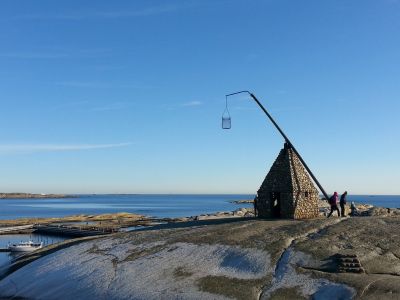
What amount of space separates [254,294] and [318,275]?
128 inches

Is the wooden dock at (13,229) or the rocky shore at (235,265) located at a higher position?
the rocky shore at (235,265)

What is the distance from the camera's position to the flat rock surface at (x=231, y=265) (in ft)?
74.4

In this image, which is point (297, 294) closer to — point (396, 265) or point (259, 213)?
point (396, 265)

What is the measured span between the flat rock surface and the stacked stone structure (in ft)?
8.05

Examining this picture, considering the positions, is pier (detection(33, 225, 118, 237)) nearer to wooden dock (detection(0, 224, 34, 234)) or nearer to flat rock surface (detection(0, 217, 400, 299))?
wooden dock (detection(0, 224, 34, 234))

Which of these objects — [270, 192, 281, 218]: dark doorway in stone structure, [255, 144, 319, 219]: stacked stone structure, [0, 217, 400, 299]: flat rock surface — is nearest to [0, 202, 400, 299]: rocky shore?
[0, 217, 400, 299]: flat rock surface

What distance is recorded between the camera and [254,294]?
22531 mm

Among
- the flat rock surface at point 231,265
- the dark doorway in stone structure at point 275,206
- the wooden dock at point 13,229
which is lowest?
the wooden dock at point 13,229

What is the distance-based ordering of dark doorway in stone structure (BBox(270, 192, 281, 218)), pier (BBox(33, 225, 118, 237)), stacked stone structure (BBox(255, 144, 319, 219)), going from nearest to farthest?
stacked stone structure (BBox(255, 144, 319, 219))
dark doorway in stone structure (BBox(270, 192, 281, 218))
pier (BBox(33, 225, 118, 237))

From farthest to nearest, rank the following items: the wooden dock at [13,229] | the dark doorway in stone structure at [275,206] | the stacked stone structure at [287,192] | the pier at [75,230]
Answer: the wooden dock at [13,229] → the pier at [75,230] → the dark doorway in stone structure at [275,206] → the stacked stone structure at [287,192]

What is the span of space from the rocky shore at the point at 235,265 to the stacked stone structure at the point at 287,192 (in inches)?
95.3

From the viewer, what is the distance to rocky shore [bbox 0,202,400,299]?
22.7 meters

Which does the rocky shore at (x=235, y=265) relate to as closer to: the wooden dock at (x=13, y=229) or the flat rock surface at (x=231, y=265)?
the flat rock surface at (x=231, y=265)

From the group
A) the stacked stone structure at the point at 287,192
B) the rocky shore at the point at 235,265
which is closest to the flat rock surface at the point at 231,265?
the rocky shore at the point at 235,265
